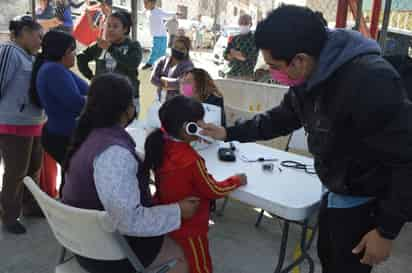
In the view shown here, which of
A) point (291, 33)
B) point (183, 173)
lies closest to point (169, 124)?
point (183, 173)

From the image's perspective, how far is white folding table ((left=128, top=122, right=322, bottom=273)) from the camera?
1667 millimetres

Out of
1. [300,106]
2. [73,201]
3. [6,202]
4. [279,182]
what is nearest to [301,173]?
[279,182]

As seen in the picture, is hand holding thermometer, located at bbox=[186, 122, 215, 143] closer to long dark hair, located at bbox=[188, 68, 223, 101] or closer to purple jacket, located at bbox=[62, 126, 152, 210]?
purple jacket, located at bbox=[62, 126, 152, 210]

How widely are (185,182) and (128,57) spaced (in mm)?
1884

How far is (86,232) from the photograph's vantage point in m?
1.37

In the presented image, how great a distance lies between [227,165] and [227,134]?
270 millimetres

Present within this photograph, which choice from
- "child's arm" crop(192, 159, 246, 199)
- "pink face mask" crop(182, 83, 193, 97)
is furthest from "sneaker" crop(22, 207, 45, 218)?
"child's arm" crop(192, 159, 246, 199)

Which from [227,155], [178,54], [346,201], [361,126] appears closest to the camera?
[361,126]

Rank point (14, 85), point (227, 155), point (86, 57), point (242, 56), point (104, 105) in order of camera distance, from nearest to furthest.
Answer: point (104, 105) < point (227, 155) < point (14, 85) < point (86, 57) < point (242, 56)

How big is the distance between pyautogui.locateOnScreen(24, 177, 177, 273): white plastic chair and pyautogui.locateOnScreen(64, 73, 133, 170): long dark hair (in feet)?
0.77

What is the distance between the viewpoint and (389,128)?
111 cm

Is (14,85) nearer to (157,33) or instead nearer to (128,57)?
(128,57)

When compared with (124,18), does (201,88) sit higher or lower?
lower

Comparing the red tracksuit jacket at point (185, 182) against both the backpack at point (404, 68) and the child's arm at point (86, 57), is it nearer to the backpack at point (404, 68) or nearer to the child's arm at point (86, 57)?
the backpack at point (404, 68)
